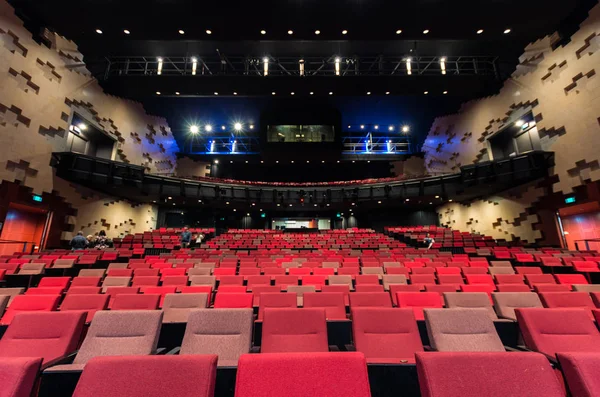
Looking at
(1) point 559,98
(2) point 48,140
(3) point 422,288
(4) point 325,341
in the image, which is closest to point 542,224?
(1) point 559,98

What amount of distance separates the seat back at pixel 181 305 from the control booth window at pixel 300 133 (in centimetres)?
1415

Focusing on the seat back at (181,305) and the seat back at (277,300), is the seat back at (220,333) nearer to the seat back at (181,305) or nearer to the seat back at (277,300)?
the seat back at (181,305)

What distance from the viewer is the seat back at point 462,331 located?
2.16m

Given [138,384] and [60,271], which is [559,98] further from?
[60,271]

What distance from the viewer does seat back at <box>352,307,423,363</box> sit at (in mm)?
2205

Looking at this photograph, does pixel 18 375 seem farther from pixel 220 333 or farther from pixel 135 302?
pixel 135 302

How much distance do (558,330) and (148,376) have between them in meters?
3.14

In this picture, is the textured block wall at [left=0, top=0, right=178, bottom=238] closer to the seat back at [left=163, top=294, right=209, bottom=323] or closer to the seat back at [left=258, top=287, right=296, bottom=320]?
the seat back at [left=163, top=294, right=209, bottom=323]

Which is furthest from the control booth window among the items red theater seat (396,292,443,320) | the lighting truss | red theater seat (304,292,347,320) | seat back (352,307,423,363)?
seat back (352,307,423,363)

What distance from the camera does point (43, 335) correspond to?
7.08 ft

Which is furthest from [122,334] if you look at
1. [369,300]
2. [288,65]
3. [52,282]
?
[288,65]

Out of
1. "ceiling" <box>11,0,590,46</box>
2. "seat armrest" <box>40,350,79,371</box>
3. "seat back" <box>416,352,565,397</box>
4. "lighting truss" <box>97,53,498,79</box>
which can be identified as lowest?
"seat armrest" <box>40,350,79,371</box>

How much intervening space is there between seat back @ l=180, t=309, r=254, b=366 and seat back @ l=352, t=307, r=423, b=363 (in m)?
0.97

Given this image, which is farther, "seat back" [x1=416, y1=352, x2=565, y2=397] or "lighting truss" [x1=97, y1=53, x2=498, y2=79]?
"lighting truss" [x1=97, y1=53, x2=498, y2=79]
